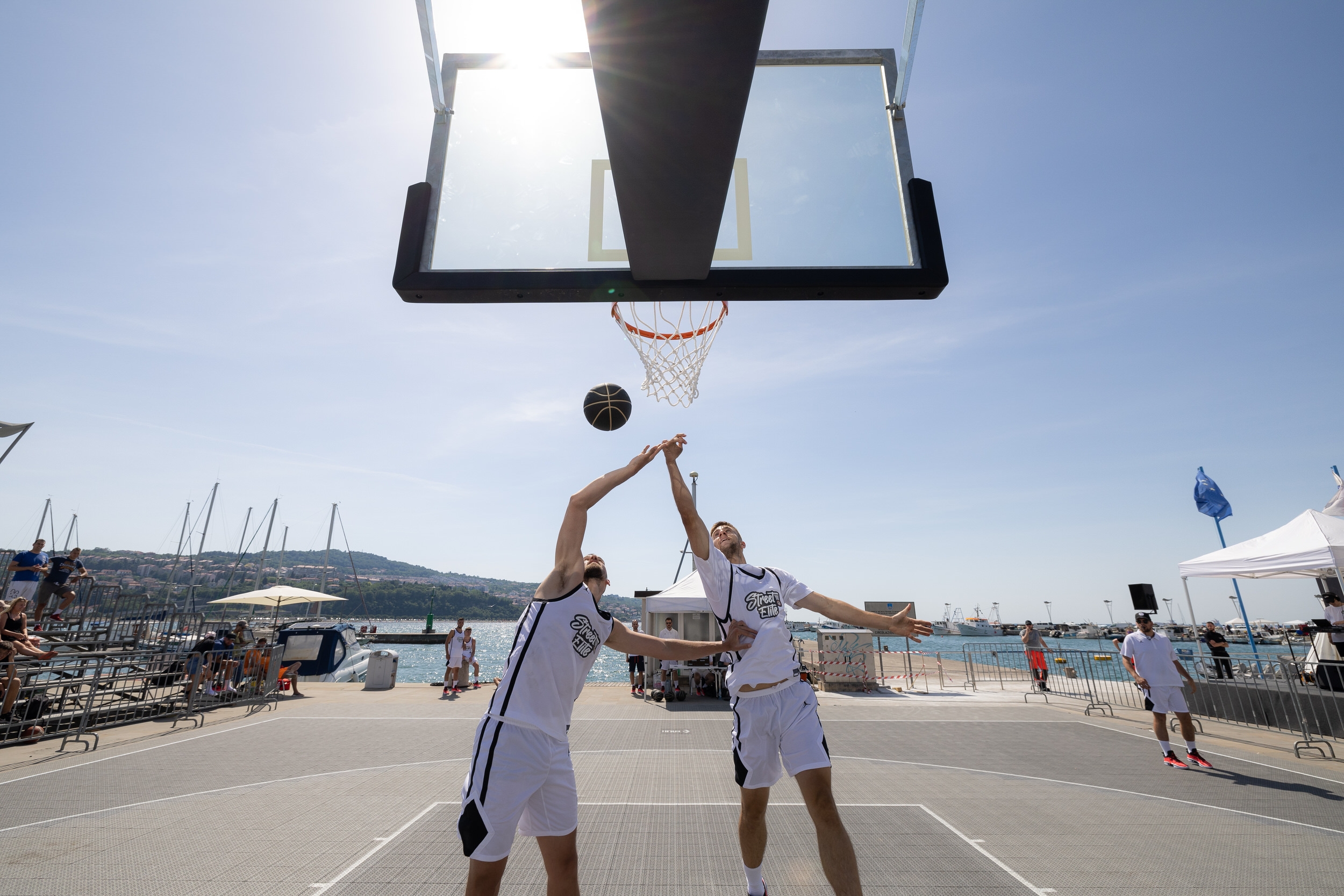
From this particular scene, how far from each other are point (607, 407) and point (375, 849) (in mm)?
4431

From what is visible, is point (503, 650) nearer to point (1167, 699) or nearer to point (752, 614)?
point (1167, 699)

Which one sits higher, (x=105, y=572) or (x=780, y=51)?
(x=105, y=572)

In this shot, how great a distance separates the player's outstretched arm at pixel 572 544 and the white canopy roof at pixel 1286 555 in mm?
13754

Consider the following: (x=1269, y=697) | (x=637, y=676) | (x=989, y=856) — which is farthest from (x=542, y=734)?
(x=1269, y=697)

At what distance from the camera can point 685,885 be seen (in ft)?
13.8

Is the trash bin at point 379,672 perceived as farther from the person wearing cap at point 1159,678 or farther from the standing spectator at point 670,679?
the person wearing cap at point 1159,678

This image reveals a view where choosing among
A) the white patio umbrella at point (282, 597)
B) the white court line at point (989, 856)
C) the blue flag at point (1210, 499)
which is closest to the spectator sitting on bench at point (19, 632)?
the white patio umbrella at point (282, 597)

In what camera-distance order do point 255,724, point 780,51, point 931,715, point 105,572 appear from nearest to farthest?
point 780,51
point 255,724
point 931,715
point 105,572

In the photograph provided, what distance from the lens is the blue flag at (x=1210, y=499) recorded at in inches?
765

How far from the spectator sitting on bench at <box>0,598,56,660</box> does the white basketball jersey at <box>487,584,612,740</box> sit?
10757mm

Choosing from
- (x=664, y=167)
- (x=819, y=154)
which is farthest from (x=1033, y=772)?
(x=664, y=167)

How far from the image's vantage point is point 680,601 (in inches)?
567

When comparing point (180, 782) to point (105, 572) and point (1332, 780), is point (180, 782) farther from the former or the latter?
point (105, 572)

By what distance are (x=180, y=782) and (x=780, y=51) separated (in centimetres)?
969
